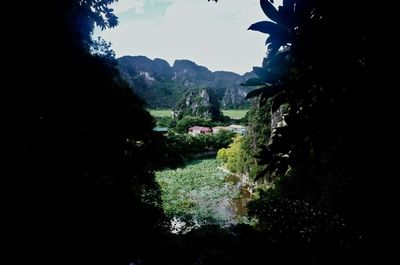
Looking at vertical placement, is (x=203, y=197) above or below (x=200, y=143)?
below

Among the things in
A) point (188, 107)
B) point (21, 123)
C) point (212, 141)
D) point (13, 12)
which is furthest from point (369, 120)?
point (188, 107)

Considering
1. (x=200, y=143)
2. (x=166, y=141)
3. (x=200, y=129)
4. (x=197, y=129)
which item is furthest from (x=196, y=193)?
(x=197, y=129)

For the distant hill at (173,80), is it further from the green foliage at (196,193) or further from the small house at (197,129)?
the green foliage at (196,193)

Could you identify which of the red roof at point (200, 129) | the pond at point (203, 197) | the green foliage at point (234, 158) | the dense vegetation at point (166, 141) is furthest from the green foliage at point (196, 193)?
the red roof at point (200, 129)

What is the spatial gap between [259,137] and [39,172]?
2185 centimetres

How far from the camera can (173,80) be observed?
156m

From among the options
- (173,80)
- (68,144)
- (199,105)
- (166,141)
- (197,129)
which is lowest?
(197,129)

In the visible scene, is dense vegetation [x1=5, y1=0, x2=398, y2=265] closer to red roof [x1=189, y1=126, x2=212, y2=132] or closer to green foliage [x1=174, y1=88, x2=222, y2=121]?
red roof [x1=189, y1=126, x2=212, y2=132]

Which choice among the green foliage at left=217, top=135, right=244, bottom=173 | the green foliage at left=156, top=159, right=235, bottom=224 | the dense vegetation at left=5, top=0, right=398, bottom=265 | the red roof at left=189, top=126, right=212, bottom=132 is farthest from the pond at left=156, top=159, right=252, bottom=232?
the red roof at left=189, top=126, right=212, bottom=132

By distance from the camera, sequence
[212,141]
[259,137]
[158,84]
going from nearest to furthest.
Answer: [259,137]
[212,141]
[158,84]

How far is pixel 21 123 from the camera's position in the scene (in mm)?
6016

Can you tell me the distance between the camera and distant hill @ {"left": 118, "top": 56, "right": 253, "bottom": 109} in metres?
126

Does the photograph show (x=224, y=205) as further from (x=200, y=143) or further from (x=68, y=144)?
(x=200, y=143)

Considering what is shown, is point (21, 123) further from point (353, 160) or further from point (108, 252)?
point (353, 160)
